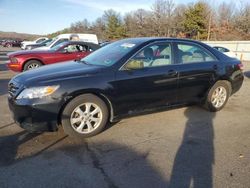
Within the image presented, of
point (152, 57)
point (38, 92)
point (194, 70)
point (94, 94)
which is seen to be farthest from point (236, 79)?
point (38, 92)

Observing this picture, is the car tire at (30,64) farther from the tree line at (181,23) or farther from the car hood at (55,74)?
the tree line at (181,23)

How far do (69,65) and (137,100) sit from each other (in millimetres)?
1401

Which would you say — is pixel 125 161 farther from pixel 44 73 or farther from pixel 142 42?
pixel 142 42

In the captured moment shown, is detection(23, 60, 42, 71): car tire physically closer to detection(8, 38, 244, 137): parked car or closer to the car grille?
detection(8, 38, 244, 137): parked car

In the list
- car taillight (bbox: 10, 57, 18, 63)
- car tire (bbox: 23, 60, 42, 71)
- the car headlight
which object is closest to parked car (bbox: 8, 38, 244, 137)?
the car headlight

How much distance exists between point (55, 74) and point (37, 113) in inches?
27.3

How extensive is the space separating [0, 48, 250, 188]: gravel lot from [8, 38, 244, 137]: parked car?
342mm

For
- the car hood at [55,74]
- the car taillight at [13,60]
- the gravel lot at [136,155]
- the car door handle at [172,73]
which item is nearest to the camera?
the gravel lot at [136,155]

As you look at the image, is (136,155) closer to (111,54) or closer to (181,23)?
(111,54)

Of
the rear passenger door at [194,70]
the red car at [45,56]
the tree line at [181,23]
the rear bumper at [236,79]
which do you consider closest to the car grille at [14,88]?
the rear passenger door at [194,70]

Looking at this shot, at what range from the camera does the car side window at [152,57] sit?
5039mm

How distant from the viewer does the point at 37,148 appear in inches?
167

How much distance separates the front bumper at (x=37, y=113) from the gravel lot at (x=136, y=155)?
285 mm

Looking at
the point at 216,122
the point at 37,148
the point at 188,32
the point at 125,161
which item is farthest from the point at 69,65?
the point at 188,32
